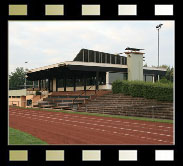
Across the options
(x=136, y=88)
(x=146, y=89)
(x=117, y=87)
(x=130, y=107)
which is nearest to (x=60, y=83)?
(x=117, y=87)

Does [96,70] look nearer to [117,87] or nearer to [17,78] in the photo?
[117,87]

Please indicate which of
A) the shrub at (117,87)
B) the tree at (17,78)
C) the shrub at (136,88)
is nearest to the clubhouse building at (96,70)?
the shrub at (117,87)

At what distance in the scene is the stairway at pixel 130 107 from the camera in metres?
20.4

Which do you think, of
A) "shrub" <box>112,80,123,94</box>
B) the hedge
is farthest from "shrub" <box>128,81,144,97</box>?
"shrub" <box>112,80,123,94</box>

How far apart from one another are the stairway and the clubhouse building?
20.1ft

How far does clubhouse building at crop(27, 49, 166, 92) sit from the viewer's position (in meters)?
34.6

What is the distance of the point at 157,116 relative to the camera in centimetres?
1980

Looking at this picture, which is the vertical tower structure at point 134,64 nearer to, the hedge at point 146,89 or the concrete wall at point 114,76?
the concrete wall at point 114,76

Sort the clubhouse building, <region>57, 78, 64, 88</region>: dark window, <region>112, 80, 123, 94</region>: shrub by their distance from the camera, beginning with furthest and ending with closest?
<region>57, 78, 64, 88</region>: dark window
the clubhouse building
<region>112, 80, 123, 94</region>: shrub

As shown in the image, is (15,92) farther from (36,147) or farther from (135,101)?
(36,147)

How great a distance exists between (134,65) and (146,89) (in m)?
13.9

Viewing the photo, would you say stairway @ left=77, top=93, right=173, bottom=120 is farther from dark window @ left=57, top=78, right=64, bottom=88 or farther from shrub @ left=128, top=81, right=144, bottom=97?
dark window @ left=57, top=78, right=64, bottom=88

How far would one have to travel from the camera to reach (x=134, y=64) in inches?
1522
